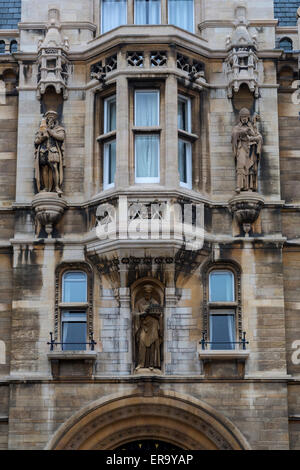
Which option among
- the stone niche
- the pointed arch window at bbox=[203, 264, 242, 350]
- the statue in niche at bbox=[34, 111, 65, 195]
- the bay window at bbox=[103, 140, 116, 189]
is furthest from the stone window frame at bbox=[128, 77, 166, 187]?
the pointed arch window at bbox=[203, 264, 242, 350]

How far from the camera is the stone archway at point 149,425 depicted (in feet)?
67.8

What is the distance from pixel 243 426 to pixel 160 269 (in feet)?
12.0

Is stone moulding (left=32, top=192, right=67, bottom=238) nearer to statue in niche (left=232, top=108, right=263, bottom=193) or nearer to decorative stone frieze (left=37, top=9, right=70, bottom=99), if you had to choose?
decorative stone frieze (left=37, top=9, right=70, bottom=99)

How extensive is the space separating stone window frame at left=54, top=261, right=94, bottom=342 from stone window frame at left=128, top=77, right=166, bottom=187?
83.4 inches

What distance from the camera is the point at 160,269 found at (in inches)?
841

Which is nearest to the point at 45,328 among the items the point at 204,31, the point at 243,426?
the point at 243,426

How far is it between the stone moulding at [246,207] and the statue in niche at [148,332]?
96.4 inches

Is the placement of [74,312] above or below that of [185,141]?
below

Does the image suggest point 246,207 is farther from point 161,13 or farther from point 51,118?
point 161,13

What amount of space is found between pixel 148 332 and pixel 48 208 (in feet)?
11.2

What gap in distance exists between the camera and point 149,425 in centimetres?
2098

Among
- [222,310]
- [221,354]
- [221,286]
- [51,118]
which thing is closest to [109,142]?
[51,118]

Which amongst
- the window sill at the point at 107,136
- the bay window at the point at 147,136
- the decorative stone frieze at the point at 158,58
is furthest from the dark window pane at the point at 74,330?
the decorative stone frieze at the point at 158,58
